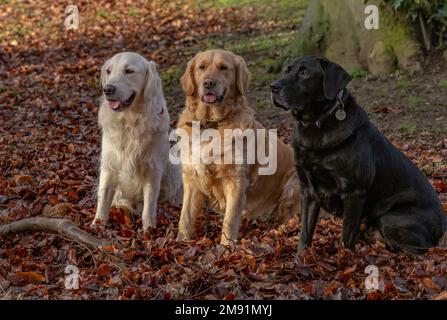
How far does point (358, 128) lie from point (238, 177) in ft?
4.00

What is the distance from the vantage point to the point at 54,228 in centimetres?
523

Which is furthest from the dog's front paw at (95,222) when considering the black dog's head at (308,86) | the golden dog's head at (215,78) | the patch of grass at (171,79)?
the patch of grass at (171,79)

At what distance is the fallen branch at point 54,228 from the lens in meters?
5.12

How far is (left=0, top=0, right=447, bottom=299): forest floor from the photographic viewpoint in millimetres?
4441

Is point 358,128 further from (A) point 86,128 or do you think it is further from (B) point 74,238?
(A) point 86,128

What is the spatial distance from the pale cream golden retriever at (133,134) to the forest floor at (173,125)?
324 millimetres

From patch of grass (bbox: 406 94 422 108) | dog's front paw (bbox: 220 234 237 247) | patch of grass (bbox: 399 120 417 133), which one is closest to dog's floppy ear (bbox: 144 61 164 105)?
dog's front paw (bbox: 220 234 237 247)

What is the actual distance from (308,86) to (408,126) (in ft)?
13.8

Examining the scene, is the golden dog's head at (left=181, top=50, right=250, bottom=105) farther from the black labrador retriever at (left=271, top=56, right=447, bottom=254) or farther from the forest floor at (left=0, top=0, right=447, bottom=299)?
the forest floor at (left=0, top=0, right=447, bottom=299)

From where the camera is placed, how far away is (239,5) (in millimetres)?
16344

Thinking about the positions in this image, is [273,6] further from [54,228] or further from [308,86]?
[54,228]

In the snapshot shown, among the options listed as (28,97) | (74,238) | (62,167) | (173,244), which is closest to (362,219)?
(173,244)

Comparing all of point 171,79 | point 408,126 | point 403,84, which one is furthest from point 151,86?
point 171,79

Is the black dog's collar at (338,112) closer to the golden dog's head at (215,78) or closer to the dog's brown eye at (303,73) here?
the dog's brown eye at (303,73)
